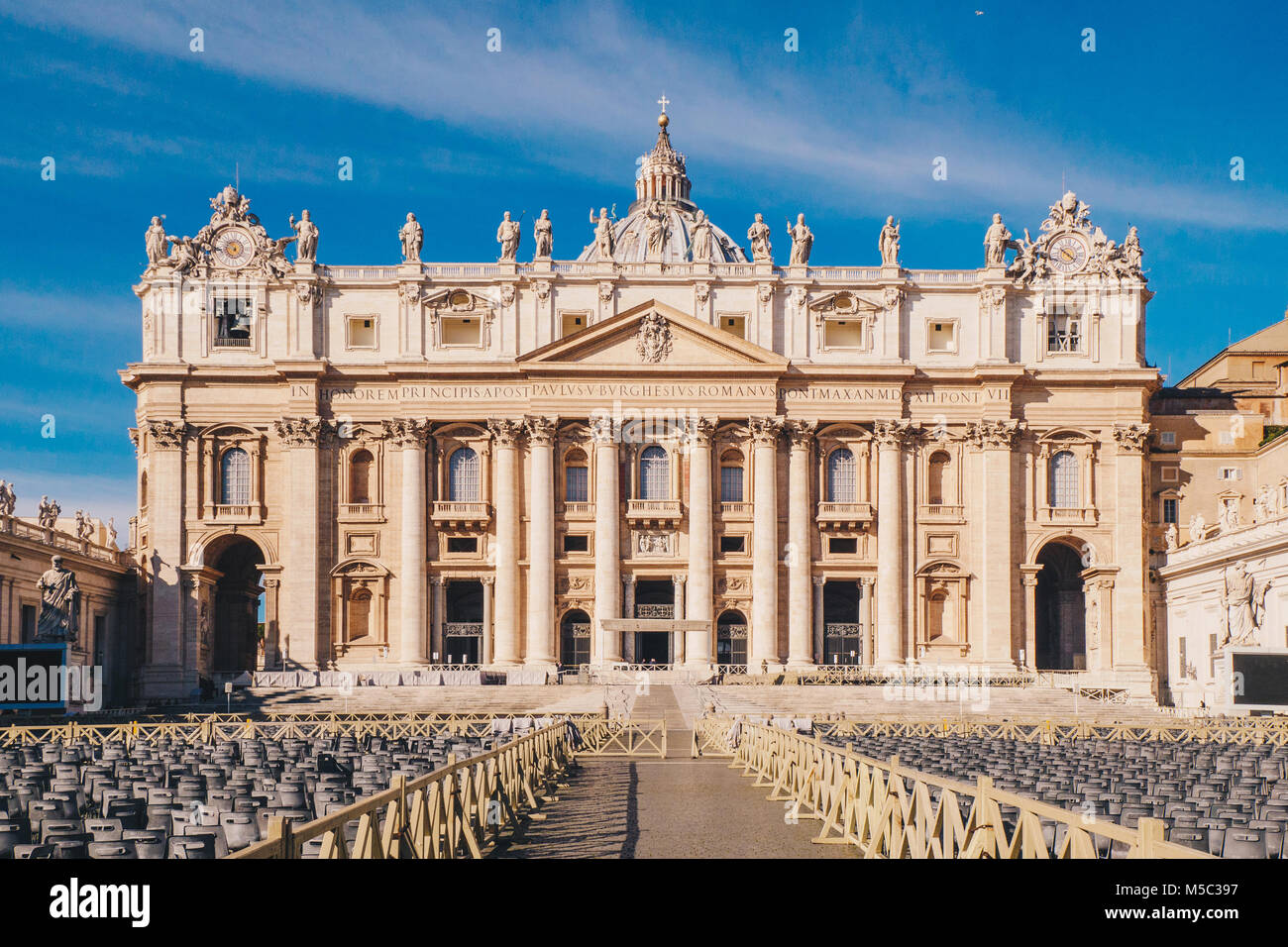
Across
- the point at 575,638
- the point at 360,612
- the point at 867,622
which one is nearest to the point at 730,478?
the point at 867,622

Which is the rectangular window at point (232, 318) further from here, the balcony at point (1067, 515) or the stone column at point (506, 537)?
the balcony at point (1067, 515)

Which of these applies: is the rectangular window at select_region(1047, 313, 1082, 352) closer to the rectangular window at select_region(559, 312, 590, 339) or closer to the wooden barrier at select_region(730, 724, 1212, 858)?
the rectangular window at select_region(559, 312, 590, 339)

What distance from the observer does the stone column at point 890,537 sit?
78375 mm

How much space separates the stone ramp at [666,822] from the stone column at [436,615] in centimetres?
4561

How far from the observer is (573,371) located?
257 ft

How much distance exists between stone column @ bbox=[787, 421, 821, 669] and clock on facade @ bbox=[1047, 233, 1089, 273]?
57.9ft

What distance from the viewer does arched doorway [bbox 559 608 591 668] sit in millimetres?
79500

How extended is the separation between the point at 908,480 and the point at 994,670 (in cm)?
1169

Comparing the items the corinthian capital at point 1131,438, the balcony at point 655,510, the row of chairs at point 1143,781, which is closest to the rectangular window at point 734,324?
the balcony at point 655,510

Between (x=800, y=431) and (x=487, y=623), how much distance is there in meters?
20.6

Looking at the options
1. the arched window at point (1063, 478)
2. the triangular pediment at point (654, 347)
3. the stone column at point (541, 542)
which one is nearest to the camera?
the stone column at point (541, 542)

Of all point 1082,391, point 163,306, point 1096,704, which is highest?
point 163,306
